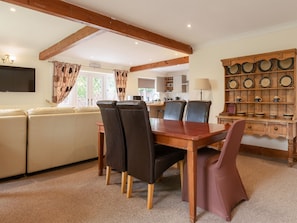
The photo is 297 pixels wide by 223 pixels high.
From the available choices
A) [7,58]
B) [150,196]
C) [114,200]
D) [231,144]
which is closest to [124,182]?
[114,200]

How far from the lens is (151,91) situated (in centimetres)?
925

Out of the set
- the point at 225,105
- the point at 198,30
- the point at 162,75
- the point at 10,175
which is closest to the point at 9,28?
the point at 10,175

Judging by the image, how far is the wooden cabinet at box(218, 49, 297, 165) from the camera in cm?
339

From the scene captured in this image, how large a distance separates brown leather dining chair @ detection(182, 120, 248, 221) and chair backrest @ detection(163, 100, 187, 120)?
4.26ft

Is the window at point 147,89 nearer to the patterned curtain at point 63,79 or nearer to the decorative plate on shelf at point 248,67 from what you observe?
the patterned curtain at point 63,79

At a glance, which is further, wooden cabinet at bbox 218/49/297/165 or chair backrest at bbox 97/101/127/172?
wooden cabinet at bbox 218/49/297/165

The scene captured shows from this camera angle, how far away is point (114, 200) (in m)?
2.15

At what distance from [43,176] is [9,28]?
315 cm

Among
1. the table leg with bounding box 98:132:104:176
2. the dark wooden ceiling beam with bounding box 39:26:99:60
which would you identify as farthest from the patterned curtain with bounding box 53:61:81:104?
the table leg with bounding box 98:132:104:176

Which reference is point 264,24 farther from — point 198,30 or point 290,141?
point 290,141

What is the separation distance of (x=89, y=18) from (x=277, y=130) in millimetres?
3468

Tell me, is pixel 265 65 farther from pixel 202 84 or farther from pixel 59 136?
pixel 59 136

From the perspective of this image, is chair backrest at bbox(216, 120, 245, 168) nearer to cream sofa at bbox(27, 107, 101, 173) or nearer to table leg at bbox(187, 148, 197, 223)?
table leg at bbox(187, 148, 197, 223)

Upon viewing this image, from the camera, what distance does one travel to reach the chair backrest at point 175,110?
130 inches
